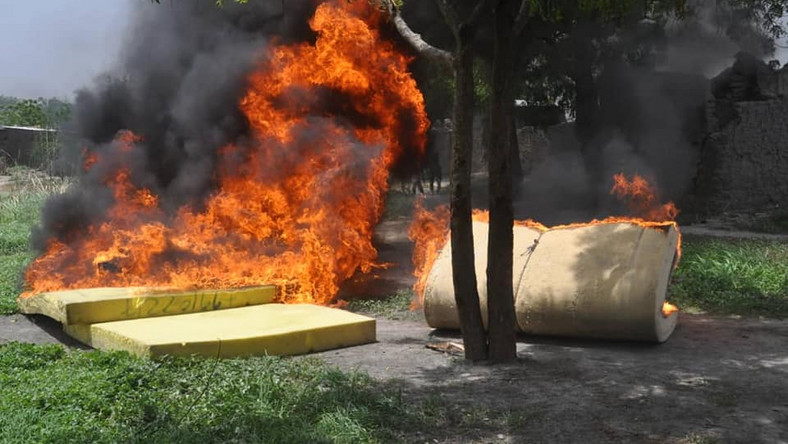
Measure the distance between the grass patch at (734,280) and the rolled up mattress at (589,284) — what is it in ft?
5.13

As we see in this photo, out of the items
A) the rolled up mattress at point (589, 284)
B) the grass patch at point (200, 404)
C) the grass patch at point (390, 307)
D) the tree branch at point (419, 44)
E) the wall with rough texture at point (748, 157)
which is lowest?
the grass patch at point (390, 307)

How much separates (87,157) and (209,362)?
657 cm

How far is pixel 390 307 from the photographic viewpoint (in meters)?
9.29

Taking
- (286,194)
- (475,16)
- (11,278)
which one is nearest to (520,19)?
(475,16)

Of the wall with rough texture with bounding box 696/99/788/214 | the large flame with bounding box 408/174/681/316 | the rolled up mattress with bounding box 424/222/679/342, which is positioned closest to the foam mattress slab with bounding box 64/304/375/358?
the rolled up mattress with bounding box 424/222/679/342

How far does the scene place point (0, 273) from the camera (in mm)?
11273

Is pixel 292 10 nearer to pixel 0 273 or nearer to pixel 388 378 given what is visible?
pixel 0 273

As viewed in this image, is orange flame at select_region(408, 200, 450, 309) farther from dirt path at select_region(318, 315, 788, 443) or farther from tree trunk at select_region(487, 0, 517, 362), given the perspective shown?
tree trunk at select_region(487, 0, 517, 362)

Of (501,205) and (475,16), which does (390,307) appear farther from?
(475,16)

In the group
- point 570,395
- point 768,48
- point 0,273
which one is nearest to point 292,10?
point 0,273

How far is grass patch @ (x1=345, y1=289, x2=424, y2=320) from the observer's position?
892 centimetres

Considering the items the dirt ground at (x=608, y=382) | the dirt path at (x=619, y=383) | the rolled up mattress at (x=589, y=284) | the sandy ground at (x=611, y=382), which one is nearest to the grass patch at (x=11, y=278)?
the dirt ground at (x=608, y=382)

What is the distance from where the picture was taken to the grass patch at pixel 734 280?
856 centimetres

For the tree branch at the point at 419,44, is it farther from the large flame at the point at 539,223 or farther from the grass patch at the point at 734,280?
the grass patch at the point at 734,280
